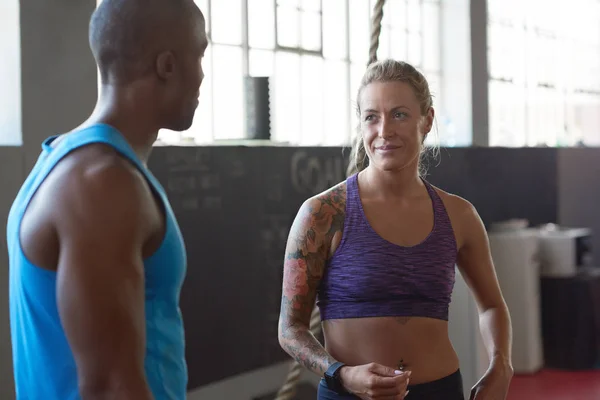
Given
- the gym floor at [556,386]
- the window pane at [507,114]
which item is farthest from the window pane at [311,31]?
the gym floor at [556,386]

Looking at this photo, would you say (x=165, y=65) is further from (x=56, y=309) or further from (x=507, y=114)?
(x=507, y=114)

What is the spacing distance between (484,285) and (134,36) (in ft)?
3.67

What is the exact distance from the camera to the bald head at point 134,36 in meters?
1.01

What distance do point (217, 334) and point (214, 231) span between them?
1.48 feet

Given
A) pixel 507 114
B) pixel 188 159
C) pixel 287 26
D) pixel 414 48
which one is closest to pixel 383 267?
pixel 188 159

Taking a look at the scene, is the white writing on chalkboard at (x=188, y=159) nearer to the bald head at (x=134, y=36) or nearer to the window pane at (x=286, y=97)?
the window pane at (x=286, y=97)

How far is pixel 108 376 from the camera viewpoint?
878mm

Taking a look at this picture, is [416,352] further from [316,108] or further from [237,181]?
[316,108]

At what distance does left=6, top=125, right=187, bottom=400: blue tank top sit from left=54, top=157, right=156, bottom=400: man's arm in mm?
59

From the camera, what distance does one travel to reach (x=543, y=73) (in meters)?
7.25

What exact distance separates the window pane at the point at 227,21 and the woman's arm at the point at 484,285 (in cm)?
231

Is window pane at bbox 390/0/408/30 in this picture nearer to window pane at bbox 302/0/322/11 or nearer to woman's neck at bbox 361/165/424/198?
window pane at bbox 302/0/322/11

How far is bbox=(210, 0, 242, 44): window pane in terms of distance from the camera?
3.80 metres

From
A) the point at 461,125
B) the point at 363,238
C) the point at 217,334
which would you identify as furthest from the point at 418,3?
the point at 363,238
